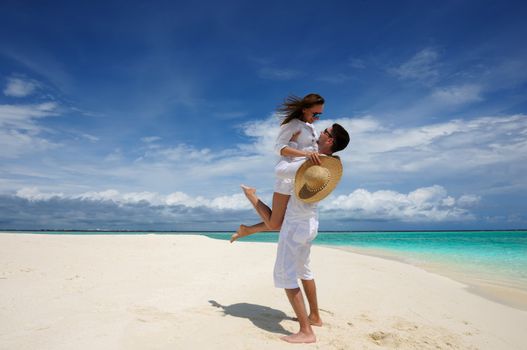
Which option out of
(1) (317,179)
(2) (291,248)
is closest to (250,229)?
(2) (291,248)

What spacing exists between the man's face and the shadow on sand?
2.02m

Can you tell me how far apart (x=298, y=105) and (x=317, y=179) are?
909 millimetres

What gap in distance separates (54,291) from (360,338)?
4.06 meters

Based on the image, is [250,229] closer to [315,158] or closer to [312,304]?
[312,304]

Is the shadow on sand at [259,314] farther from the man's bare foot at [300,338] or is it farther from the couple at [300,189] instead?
the couple at [300,189]

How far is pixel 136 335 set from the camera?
3023mm

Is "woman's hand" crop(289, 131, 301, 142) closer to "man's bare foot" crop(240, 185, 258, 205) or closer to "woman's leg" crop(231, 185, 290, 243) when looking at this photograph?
"woman's leg" crop(231, 185, 290, 243)

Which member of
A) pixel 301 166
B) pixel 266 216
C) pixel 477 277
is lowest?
pixel 477 277

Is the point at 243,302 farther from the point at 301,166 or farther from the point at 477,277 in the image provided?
the point at 477,277

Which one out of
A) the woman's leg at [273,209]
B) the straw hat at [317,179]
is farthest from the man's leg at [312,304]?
the straw hat at [317,179]

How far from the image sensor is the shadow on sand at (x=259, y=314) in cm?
368

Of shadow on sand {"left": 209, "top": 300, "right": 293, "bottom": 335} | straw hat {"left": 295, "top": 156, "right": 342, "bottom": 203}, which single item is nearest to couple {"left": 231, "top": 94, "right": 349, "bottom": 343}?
straw hat {"left": 295, "top": 156, "right": 342, "bottom": 203}

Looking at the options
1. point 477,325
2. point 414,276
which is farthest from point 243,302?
point 414,276

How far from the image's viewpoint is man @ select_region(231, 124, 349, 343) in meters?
3.41
